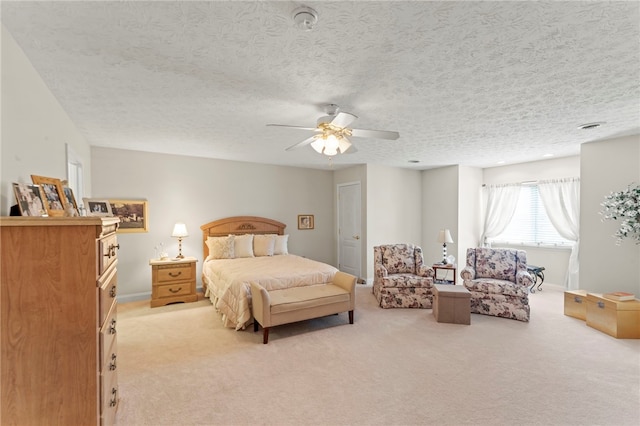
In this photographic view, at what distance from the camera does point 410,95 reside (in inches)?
104

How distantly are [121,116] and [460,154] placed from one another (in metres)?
5.18

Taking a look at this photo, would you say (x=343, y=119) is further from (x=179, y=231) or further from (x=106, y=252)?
(x=179, y=231)

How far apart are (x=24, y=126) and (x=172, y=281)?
336cm

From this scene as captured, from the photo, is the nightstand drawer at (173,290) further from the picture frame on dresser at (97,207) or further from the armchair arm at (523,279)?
the armchair arm at (523,279)

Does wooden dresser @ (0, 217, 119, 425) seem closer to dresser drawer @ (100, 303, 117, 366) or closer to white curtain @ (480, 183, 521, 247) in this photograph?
dresser drawer @ (100, 303, 117, 366)

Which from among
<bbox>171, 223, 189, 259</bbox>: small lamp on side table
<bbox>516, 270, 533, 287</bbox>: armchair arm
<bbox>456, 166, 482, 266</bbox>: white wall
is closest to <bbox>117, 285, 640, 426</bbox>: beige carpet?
<bbox>516, 270, 533, 287</bbox>: armchair arm

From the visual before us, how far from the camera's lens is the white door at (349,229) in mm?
6449

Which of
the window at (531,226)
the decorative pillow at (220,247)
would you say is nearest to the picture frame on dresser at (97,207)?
the decorative pillow at (220,247)

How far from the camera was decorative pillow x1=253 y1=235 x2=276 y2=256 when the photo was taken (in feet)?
18.3

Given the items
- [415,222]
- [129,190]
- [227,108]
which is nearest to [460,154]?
[415,222]

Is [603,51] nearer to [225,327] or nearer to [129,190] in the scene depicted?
[225,327]

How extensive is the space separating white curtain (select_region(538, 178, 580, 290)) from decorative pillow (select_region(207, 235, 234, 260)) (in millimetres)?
6209

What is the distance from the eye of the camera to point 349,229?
6.70 meters

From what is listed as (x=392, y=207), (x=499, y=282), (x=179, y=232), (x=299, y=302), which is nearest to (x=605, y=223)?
(x=499, y=282)
